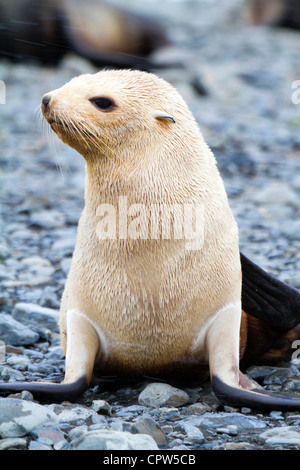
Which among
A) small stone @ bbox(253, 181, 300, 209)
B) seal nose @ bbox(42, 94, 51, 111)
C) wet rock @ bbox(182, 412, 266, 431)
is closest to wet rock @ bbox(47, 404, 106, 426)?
wet rock @ bbox(182, 412, 266, 431)

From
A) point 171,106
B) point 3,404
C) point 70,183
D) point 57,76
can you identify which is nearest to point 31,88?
point 57,76

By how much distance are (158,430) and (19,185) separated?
660 cm

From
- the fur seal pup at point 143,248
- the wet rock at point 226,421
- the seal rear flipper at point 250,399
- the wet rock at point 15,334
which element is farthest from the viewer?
the wet rock at point 15,334

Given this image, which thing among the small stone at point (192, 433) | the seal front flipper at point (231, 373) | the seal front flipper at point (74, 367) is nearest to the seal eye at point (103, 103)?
the seal front flipper at point (74, 367)

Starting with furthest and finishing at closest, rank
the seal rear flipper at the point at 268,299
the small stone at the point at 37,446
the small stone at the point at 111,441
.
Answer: the seal rear flipper at the point at 268,299 < the small stone at the point at 37,446 < the small stone at the point at 111,441

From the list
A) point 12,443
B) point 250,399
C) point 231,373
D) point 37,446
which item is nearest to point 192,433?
point 250,399

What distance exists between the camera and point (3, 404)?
3.69m

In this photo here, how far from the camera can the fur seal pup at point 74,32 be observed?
606 inches

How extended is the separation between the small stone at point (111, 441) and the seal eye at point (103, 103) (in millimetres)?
1725

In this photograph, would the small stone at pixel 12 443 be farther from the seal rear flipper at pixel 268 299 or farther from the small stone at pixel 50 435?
the seal rear flipper at pixel 268 299

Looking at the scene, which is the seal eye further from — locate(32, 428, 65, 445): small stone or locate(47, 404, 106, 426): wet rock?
locate(32, 428, 65, 445): small stone

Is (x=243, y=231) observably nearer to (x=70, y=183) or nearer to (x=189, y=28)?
(x=70, y=183)

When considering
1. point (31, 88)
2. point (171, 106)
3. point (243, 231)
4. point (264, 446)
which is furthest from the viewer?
point (31, 88)

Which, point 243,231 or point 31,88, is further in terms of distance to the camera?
point 31,88
